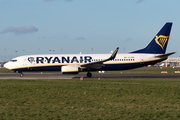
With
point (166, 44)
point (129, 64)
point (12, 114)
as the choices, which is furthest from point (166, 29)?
point (12, 114)

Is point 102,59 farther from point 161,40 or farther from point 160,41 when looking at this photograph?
point 161,40

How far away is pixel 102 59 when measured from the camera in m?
35.6

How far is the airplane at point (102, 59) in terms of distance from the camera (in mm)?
34969

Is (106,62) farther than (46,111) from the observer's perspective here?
Yes

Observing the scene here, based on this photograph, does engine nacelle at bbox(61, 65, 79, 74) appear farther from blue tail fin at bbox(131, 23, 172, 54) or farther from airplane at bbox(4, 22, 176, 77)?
blue tail fin at bbox(131, 23, 172, 54)

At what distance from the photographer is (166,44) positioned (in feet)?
120

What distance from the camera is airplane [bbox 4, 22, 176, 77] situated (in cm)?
3497

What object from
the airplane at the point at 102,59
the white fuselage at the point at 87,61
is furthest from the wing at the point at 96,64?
the white fuselage at the point at 87,61

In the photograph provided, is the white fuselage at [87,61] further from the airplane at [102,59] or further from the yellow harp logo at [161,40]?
the yellow harp logo at [161,40]

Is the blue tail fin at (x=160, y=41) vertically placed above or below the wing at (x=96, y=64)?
above

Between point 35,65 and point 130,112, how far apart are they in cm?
2848

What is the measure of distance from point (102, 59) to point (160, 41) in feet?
34.1

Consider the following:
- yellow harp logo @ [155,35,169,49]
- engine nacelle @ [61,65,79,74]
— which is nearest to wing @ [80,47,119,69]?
engine nacelle @ [61,65,79,74]

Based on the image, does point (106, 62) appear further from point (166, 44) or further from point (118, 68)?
point (166, 44)
